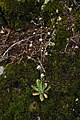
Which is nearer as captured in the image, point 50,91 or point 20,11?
point 50,91

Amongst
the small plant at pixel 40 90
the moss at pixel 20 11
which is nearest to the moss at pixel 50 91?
the small plant at pixel 40 90

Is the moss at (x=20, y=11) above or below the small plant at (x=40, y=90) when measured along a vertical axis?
above

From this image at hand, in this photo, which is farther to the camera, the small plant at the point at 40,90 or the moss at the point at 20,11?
the moss at the point at 20,11

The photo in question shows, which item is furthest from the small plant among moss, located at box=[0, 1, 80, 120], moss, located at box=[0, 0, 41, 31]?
Answer: moss, located at box=[0, 0, 41, 31]

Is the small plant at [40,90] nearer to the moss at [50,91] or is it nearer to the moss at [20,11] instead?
the moss at [50,91]

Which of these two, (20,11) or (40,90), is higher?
(20,11)

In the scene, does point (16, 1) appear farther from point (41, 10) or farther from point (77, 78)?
point (77, 78)

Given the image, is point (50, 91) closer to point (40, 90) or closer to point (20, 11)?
point (40, 90)

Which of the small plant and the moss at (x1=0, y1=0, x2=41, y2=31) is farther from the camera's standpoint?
the moss at (x1=0, y1=0, x2=41, y2=31)

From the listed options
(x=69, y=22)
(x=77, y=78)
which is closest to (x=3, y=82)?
(x=77, y=78)

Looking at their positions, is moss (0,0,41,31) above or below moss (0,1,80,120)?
above

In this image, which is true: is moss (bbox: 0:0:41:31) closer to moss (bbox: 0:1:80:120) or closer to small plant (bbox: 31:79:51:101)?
moss (bbox: 0:1:80:120)

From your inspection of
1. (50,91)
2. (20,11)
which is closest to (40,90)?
(50,91)
